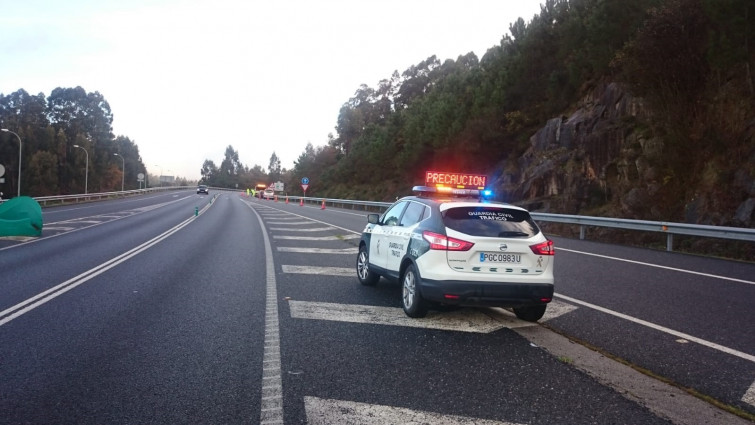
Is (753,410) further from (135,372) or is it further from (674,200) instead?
(674,200)

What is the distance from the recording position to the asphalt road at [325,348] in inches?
160

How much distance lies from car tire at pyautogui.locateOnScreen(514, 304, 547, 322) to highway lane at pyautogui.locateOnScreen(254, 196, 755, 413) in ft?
0.58

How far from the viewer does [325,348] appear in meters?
5.57

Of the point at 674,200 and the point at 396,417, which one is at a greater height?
the point at 674,200

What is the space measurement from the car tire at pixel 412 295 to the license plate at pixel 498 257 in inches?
32.9

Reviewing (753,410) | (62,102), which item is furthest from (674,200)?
(62,102)

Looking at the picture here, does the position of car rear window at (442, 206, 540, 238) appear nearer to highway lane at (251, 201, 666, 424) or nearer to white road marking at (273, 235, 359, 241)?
Answer: highway lane at (251, 201, 666, 424)

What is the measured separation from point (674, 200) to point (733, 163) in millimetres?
2384

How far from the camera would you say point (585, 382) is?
15.4 ft

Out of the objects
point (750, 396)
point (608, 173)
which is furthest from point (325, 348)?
point (608, 173)

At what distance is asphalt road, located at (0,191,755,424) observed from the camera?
4.07m

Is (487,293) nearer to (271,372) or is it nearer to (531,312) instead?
(531,312)

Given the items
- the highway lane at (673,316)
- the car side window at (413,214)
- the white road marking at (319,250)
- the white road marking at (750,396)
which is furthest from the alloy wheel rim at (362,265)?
the white road marking at (750,396)

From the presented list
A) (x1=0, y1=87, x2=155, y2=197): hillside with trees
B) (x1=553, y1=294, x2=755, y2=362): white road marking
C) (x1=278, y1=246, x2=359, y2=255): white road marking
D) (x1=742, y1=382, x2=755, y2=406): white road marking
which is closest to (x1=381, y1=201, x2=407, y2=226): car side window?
(x1=553, y1=294, x2=755, y2=362): white road marking
